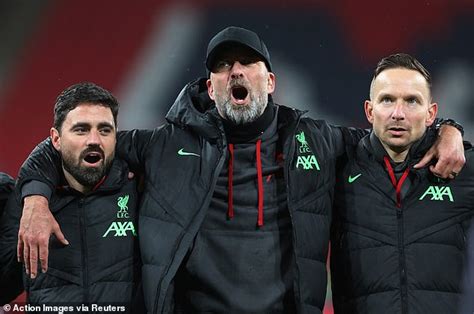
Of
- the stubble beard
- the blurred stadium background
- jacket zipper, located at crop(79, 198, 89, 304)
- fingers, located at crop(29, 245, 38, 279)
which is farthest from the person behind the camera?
the blurred stadium background

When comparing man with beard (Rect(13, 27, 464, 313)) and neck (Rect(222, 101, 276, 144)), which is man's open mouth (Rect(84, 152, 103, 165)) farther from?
neck (Rect(222, 101, 276, 144))

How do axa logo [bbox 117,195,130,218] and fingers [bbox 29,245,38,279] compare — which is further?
axa logo [bbox 117,195,130,218]

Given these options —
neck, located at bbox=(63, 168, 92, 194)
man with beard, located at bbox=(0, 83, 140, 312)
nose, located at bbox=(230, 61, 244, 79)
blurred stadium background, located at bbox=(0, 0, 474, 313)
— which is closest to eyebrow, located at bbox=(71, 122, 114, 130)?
man with beard, located at bbox=(0, 83, 140, 312)

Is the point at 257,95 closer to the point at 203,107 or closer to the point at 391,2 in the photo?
the point at 203,107

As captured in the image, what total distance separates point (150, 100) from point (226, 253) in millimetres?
1281

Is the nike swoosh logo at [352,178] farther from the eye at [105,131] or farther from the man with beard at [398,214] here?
the eye at [105,131]

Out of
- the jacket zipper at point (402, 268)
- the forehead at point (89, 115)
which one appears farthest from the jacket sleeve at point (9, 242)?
the jacket zipper at point (402, 268)

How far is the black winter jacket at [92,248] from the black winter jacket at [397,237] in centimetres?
50

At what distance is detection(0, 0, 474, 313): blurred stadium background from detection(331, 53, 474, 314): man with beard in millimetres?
1038

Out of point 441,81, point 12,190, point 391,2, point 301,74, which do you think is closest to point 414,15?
point 391,2

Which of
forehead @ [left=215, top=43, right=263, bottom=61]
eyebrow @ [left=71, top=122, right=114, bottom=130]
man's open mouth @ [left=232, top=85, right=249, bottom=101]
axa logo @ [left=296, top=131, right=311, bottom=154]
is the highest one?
forehead @ [left=215, top=43, right=263, bottom=61]

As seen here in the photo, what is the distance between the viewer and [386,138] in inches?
70.1

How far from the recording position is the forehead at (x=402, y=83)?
1786 millimetres

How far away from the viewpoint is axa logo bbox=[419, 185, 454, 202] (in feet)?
5.76
